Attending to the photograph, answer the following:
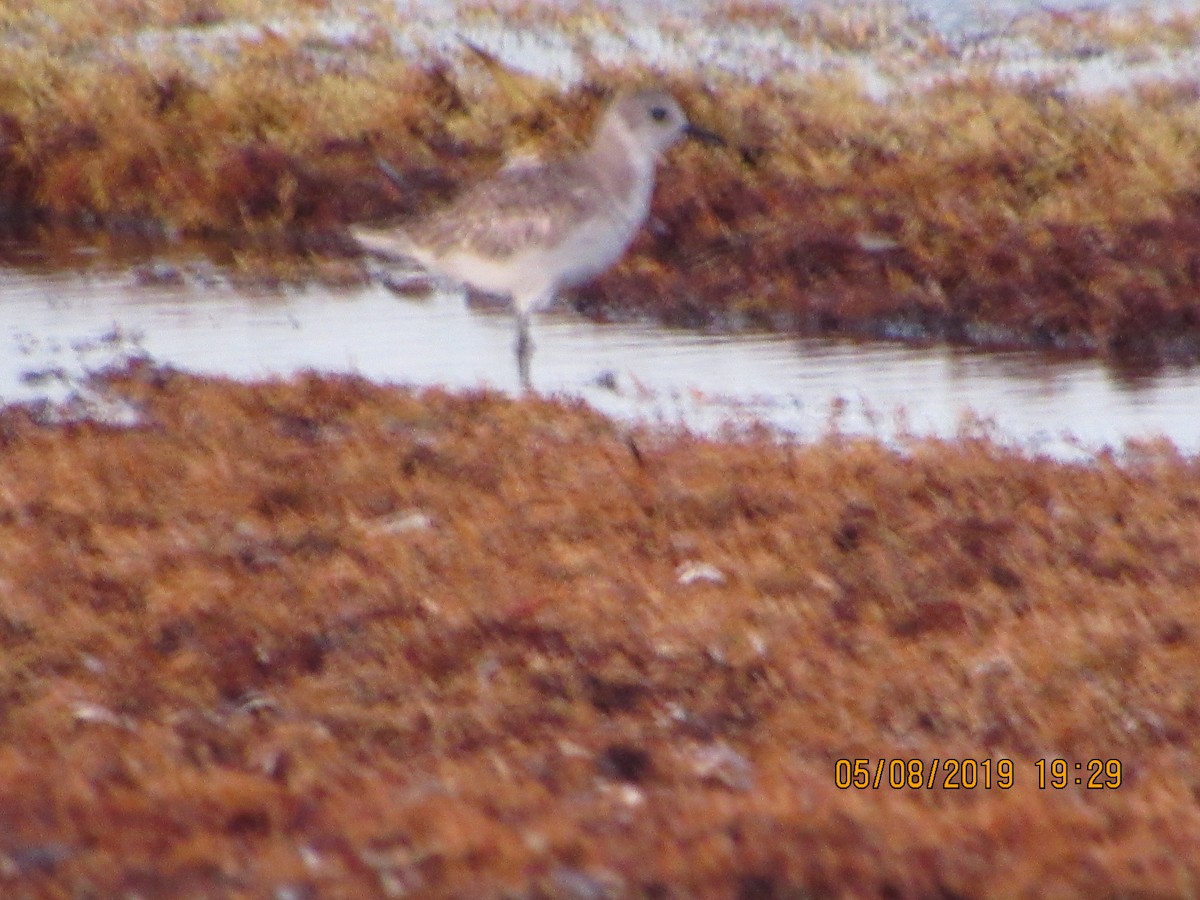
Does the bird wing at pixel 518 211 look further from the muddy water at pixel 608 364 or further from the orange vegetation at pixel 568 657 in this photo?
the orange vegetation at pixel 568 657

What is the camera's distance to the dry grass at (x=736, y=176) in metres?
16.5

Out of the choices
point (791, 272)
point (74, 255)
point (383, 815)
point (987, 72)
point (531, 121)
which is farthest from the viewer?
point (987, 72)

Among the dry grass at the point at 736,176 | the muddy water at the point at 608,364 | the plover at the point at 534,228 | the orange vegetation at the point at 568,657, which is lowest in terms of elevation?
the dry grass at the point at 736,176

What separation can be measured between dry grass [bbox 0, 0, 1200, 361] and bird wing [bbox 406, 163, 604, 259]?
3.33m

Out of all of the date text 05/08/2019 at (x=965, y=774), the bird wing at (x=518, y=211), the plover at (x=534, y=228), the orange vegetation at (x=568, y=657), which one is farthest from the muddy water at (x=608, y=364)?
the date text 05/08/2019 at (x=965, y=774)

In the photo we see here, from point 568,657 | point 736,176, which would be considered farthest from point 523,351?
point 736,176

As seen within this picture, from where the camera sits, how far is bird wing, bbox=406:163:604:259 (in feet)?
42.5

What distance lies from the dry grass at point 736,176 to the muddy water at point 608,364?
1.12 m

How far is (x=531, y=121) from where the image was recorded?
2145 centimetres

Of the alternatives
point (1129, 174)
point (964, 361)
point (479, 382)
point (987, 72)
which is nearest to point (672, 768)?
point (479, 382)

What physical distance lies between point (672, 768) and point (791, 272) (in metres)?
10.8

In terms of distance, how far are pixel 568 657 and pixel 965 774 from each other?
1650 mm

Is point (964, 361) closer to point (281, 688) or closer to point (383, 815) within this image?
point (281, 688)

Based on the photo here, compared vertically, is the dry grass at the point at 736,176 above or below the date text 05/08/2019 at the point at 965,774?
below
